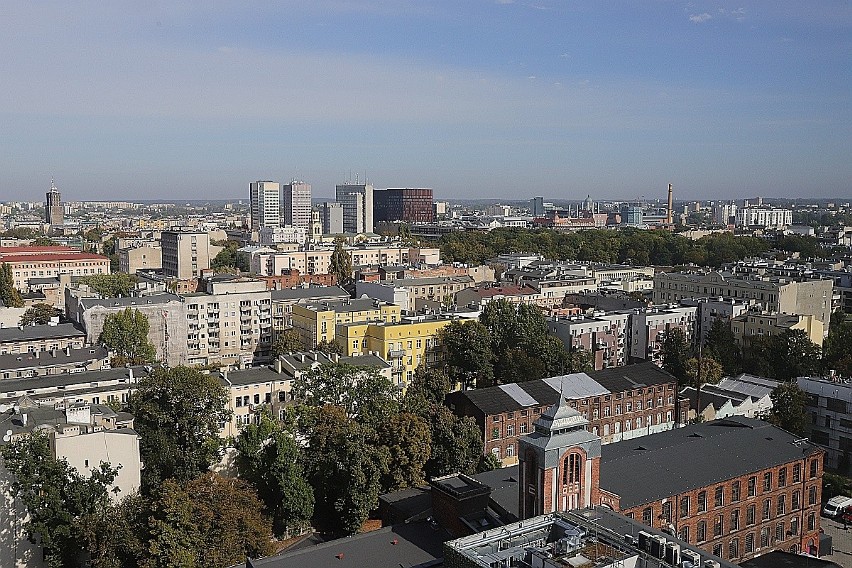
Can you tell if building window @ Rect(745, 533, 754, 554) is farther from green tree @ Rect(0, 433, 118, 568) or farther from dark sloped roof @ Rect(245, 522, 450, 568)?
green tree @ Rect(0, 433, 118, 568)

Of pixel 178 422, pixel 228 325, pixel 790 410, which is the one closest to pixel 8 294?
pixel 228 325

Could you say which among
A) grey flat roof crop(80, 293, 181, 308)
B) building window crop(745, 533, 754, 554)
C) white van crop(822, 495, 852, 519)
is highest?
grey flat roof crop(80, 293, 181, 308)

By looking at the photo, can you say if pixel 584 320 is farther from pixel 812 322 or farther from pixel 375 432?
pixel 375 432

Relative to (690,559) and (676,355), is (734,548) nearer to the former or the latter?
(690,559)

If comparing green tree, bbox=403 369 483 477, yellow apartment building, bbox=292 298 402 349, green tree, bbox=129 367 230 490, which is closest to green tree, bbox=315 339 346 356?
yellow apartment building, bbox=292 298 402 349

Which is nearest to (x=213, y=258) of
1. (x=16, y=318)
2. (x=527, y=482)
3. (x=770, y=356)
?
(x=16, y=318)
